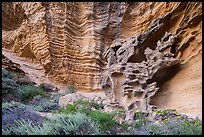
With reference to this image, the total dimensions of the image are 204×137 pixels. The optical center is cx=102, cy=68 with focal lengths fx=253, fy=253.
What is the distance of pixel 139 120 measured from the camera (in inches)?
232

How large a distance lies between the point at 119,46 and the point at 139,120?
410 centimetres

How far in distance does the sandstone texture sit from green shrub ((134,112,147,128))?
17.6 inches

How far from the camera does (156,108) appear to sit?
23.2ft

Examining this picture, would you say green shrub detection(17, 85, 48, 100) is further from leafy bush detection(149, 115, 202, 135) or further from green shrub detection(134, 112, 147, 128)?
leafy bush detection(149, 115, 202, 135)

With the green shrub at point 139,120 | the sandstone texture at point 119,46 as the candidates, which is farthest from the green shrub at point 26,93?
the green shrub at point 139,120

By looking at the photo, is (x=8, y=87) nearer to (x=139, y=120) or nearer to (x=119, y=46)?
(x=119, y=46)

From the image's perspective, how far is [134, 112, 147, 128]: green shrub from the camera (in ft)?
18.1

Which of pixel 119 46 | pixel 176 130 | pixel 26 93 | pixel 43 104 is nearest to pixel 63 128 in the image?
pixel 176 130

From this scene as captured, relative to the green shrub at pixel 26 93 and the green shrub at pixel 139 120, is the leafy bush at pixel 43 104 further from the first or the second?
the green shrub at pixel 139 120

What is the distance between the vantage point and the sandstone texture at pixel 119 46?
24.1 ft

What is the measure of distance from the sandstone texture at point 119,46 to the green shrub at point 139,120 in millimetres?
448

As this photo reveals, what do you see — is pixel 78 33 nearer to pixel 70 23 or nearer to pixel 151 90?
pixel 70 23

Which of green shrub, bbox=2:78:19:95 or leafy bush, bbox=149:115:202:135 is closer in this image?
leafy bush, bbox=149:115:202:135

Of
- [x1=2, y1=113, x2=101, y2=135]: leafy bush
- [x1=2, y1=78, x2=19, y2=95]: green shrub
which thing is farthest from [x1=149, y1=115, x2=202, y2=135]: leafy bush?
[x1=2, y1=78, x2=19, y2=95]: green shrub
